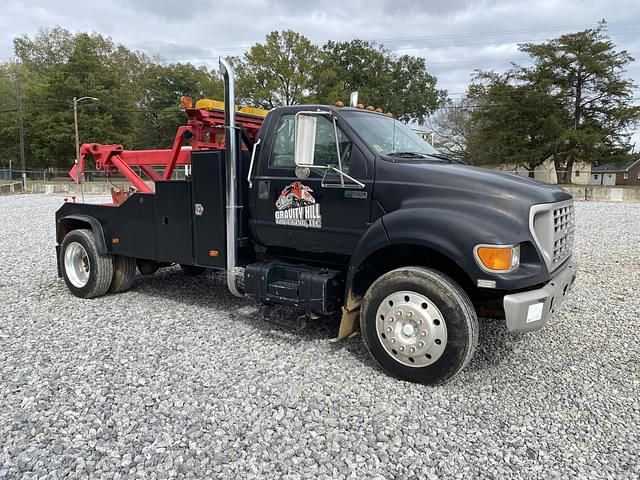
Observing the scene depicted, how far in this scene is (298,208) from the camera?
4691mm

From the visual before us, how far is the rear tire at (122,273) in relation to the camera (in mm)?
6555

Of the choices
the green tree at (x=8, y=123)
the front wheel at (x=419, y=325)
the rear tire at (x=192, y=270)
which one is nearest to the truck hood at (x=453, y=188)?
the front wheel at (x=419, y=325)

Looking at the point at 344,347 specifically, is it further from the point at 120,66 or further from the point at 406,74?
the point at 120,66

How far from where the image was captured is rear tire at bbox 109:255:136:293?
6.55 meters

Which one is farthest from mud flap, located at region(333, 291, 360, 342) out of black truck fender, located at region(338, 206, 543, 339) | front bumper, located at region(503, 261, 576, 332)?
front bumper, located at region(503, 261, 576, 332)

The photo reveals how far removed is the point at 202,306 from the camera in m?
6.16

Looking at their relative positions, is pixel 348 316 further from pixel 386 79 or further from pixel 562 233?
pixel 386 79

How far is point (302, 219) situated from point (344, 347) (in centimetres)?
132

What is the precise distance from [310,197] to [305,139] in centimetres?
67

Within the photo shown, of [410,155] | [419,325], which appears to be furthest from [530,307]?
Result: [410,155]

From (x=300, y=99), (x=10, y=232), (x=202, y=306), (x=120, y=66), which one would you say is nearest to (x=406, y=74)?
(x=300, y=99)

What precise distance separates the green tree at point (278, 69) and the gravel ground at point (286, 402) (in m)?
46.6

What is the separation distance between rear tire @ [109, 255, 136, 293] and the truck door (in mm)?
2556

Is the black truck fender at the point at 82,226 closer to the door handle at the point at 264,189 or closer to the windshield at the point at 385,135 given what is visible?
the door handle at the point at 264,189
